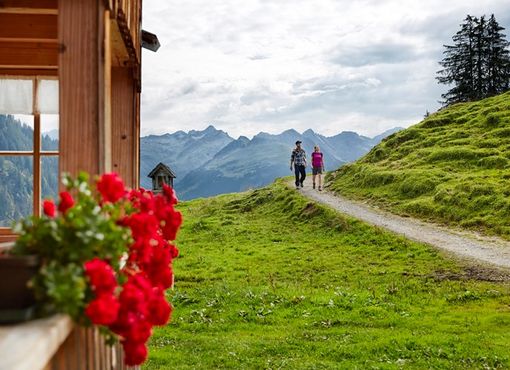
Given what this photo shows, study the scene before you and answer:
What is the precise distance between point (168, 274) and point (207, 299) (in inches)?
407

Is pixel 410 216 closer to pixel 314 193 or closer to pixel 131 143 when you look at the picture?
pixel 314 193

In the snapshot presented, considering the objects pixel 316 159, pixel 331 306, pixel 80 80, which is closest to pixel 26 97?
pixel 80 80

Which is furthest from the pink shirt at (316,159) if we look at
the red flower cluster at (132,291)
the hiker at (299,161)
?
the red flower cluster at (132,291)

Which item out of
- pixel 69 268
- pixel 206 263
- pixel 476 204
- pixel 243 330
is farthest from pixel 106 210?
pixel 476 204

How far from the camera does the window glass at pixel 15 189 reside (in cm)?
1053

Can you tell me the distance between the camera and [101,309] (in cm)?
270

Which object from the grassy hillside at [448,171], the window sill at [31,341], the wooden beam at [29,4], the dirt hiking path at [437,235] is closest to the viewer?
the window sill at [31,341]

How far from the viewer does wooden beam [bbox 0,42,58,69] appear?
7.71 metres

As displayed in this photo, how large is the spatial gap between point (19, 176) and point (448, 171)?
19.9m

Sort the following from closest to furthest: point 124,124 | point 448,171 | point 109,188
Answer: point 109,188 < point 124,124 < point 448,171

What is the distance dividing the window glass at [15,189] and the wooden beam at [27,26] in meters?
3.31

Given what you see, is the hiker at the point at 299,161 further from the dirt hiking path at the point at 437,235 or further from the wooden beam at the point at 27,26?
the wooden beam at the point at 27,26

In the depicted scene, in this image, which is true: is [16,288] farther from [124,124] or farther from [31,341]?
[124,124]

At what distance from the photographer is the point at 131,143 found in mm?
6102
